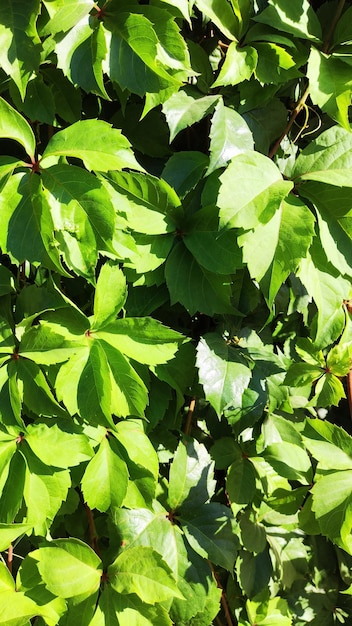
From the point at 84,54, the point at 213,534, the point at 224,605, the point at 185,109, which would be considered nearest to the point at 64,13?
the point at 84,54

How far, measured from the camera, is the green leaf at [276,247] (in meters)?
1.02

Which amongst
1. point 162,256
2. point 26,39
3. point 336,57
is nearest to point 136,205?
point 162,256

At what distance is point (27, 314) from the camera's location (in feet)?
3.61

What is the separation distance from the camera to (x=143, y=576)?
1112 mm

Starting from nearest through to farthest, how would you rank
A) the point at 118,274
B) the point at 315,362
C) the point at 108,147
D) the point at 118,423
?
the point at 108,147 → the point at 118,274 → the point at 118,423 → the point at 315,362

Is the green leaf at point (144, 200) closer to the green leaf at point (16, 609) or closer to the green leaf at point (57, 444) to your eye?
the green leaf at point (57, 444)

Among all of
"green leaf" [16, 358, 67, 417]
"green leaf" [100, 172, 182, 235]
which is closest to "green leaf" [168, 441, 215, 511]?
"green leaf" [16, 358, 67, 417]

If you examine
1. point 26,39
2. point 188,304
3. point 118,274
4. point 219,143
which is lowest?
point 188,304

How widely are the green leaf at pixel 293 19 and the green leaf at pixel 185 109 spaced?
0.17m

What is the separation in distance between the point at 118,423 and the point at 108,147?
1.76 feet

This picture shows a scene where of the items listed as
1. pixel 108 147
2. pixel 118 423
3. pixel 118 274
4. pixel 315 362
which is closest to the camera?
pixel 108 147

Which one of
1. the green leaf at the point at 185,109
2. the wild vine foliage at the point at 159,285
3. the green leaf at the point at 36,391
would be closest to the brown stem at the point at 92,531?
the wild vine foliage at the point at 159,285

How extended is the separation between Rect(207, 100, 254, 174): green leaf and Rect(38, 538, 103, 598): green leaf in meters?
0.75

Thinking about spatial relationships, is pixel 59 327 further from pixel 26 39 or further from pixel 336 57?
pixel 336 57
